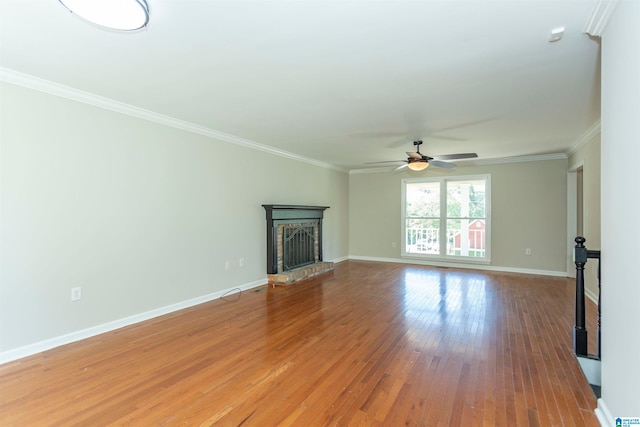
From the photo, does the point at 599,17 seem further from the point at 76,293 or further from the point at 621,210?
the point at 76,293

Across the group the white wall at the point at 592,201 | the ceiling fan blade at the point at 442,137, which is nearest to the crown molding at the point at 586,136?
the white wall at the point at 592,201

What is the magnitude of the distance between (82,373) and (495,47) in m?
3.89

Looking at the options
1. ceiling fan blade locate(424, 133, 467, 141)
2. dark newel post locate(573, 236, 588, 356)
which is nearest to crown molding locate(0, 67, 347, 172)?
ceiling fan blade locate(424, 133, 467, 141)

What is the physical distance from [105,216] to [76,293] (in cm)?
79

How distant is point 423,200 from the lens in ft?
23.9

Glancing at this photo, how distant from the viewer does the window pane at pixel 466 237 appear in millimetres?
6676

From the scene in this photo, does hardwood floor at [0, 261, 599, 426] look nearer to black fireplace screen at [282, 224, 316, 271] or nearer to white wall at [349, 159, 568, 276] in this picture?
black fireplace screen at [282, 224, 316, 271]

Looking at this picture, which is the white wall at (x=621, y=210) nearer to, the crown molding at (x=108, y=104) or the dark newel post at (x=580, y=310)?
the dark newel post at (x=580, y=310)

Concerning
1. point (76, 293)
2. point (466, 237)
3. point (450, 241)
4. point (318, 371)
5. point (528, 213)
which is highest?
point (528, 213)

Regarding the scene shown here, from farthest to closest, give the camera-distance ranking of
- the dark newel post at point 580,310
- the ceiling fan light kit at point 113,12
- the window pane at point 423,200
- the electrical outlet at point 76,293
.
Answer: the window pane at point 423,200 → the electrical outlet at point 76,293 → the dark newel post at point 580,310 → the ceiling fan light kit at point 113,12

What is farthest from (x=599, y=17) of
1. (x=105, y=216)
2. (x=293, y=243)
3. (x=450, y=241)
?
(x=450, y=241)

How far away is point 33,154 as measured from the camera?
8.82ft

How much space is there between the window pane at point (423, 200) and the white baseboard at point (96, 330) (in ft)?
15.8

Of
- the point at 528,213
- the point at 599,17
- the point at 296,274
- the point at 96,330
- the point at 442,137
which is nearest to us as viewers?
the point at 599,17
